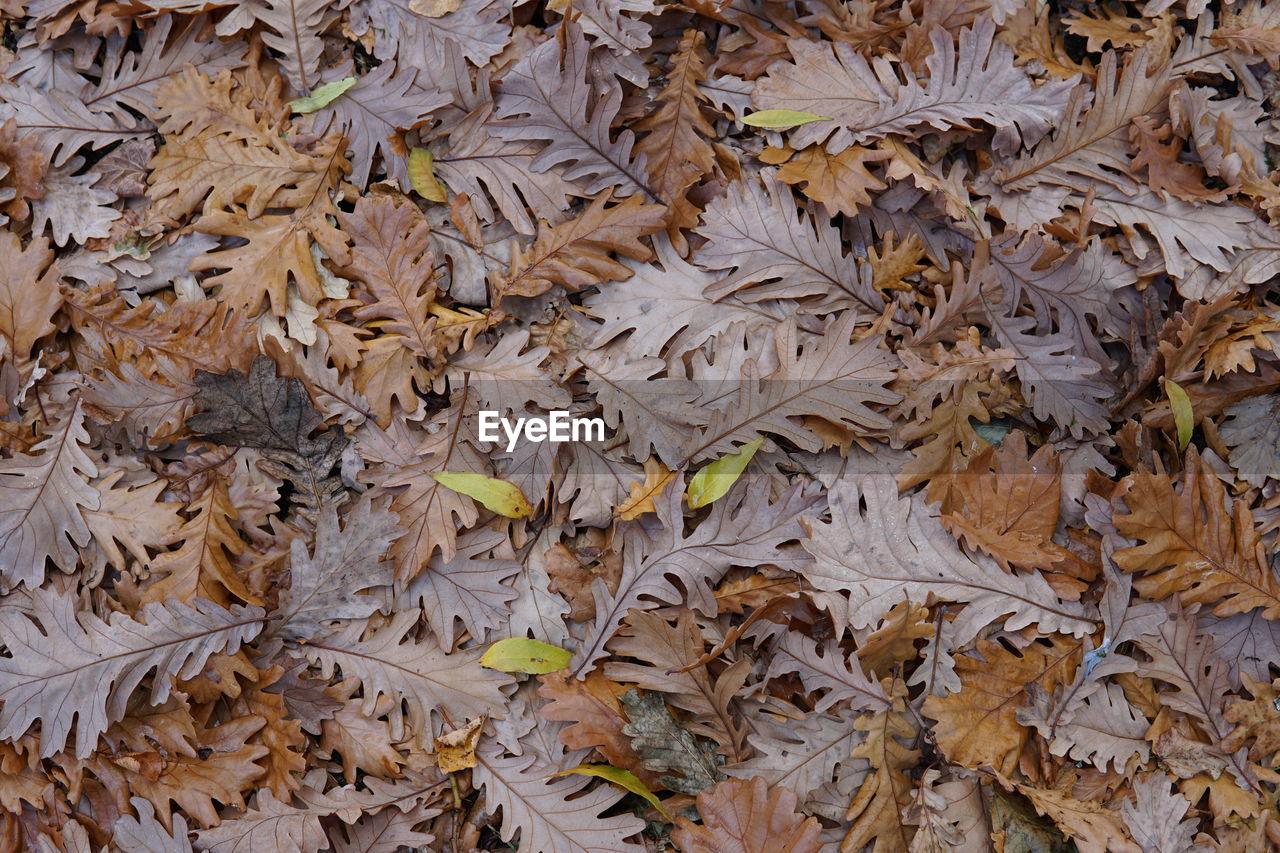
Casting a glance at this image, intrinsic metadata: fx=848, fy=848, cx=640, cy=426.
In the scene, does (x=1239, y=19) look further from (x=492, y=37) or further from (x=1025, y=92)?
(x=492, y=37)

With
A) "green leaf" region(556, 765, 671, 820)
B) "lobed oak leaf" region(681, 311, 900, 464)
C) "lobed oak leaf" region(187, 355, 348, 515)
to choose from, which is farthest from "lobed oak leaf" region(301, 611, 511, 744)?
"lobed oak leaf" region(681, 311, 900, 464)

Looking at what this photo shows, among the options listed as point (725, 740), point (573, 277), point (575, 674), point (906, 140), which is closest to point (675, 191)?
point (573, 277)

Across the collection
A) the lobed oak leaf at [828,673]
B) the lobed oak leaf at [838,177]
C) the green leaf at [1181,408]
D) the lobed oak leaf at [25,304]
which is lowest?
the lobed oak leaf at [828,673]

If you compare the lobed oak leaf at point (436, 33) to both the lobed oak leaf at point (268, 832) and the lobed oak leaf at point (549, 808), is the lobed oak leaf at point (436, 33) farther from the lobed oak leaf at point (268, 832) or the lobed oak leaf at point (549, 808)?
the lobed oak leaf at point (268, 832)

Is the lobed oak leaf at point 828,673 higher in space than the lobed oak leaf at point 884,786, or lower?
higher

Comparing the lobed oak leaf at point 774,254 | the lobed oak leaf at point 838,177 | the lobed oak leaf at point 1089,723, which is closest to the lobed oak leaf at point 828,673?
the lobed oak leaf at point 1089,723

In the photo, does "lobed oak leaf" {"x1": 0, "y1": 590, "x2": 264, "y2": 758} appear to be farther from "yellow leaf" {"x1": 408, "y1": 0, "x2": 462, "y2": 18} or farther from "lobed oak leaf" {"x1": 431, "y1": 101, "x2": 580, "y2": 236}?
"yellow leaf" {"x1": 408, "y1": 0, "x2": 462, "y2": 18}

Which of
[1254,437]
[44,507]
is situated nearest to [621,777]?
[44,507]

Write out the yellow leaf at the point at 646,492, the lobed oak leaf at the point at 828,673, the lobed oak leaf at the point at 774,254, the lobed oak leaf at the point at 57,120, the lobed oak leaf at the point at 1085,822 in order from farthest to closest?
the lobed oak leaf at the point at 57,120
the lobed oak leaf at the point at 774,254
the yellow leaf at the point at 646,492
the lobed oak leaf at the point at 828,673
the lobed oak leaf at the point at 1085,822
